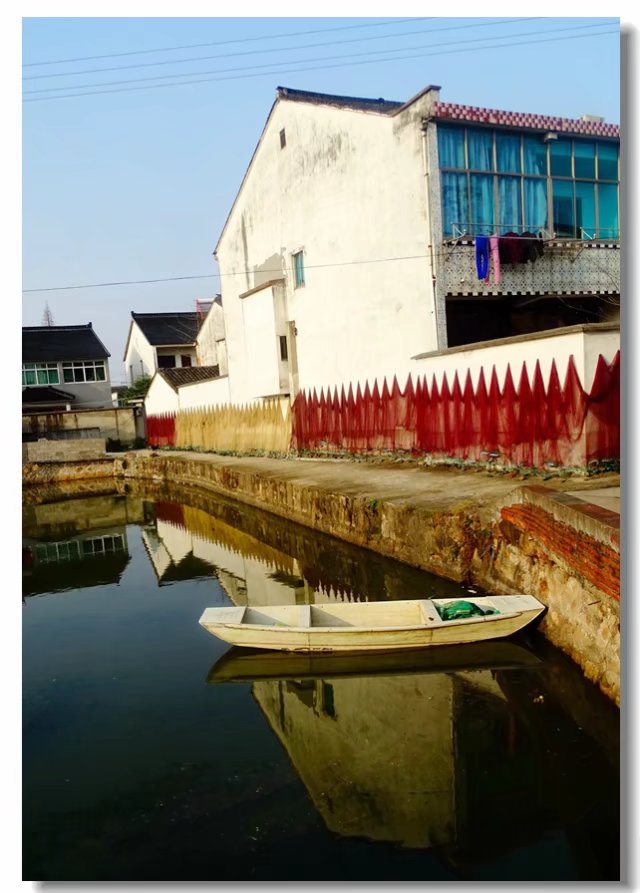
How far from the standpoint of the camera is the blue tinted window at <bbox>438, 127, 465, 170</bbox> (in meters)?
13.5

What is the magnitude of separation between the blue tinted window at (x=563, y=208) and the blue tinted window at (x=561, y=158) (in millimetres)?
186

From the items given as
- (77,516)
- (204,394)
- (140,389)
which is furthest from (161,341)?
(77,516)

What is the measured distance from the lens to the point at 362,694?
6.66 meters

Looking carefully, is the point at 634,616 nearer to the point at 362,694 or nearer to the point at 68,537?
the point at 362,694

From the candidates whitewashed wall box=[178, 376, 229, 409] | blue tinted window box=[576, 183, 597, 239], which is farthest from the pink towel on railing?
whitewashed wall box=[178, 376, 229, 409]

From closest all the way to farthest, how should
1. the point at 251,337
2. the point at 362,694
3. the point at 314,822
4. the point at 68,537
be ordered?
the point at 314,822 < the point at 362,694 < the point at 68,537 < the point at 251,337

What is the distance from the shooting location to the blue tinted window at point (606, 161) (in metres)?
14.8

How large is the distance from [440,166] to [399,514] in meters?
7.50

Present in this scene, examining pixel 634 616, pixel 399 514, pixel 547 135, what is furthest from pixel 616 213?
pixel 634 616

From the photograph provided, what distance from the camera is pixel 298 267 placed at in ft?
66.2

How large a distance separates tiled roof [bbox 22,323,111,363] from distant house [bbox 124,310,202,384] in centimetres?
460

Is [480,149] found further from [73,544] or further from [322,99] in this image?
[73,544]

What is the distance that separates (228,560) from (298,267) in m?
10.3

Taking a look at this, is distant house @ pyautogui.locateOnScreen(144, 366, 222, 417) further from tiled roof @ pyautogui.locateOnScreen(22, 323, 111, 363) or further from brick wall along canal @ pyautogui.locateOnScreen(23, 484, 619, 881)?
Result: brick wall along canal @ pyautogui.locateOnScreen(23, 484, 619, 881)
